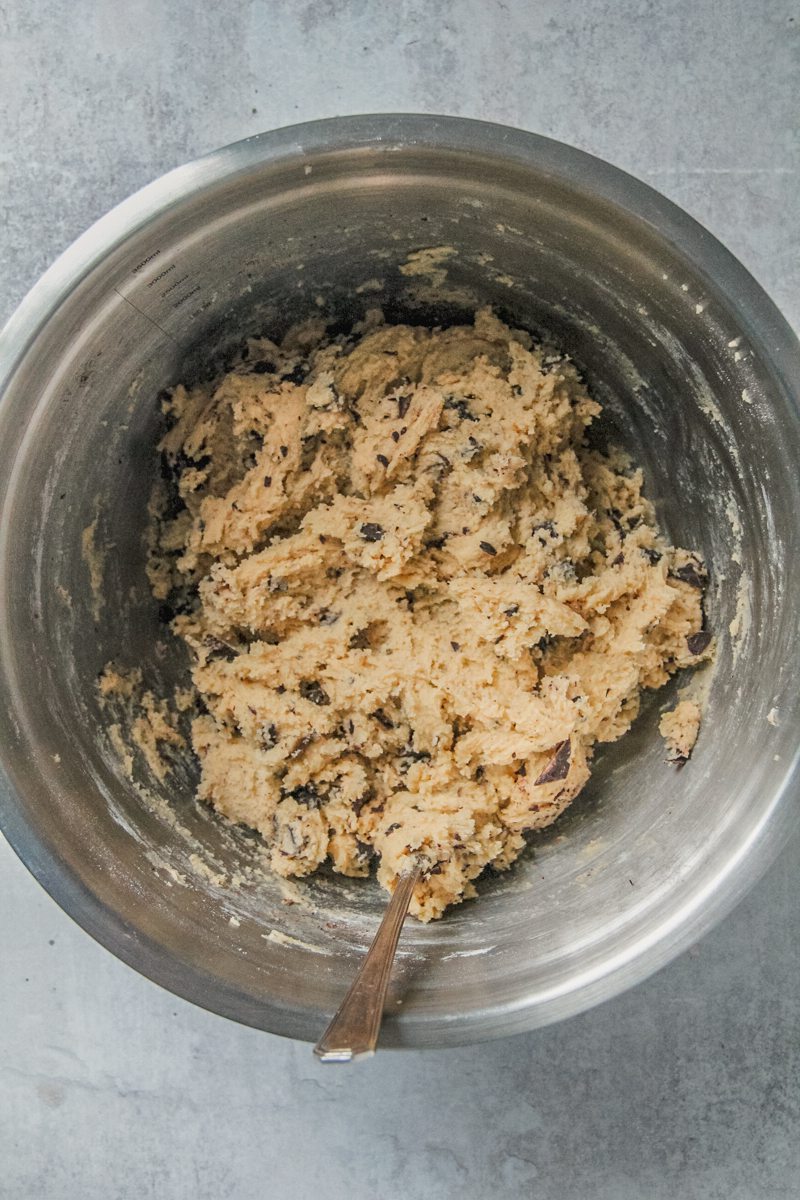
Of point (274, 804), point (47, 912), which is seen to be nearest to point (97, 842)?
point (274, 804)

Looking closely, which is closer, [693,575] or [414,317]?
[693,575]

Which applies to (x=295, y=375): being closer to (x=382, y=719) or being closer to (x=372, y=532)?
(x=372, y=532)

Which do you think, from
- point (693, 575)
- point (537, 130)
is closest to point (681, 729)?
point (693, 575)

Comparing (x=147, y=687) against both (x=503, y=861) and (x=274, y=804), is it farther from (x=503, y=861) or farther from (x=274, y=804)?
(x=503, y=861)

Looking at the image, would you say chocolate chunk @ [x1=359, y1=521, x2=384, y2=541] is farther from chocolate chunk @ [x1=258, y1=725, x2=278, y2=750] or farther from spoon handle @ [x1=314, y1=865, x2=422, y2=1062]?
spoon handle @ [x1=314, y1=865, x2=422, y2=1062]

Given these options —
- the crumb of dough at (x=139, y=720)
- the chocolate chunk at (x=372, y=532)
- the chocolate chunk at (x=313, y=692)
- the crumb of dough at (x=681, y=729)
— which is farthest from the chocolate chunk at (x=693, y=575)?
the crumb of dough at (x=139, y=720)

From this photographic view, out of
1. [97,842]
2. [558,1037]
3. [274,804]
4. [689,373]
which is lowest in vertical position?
[558,1037]
